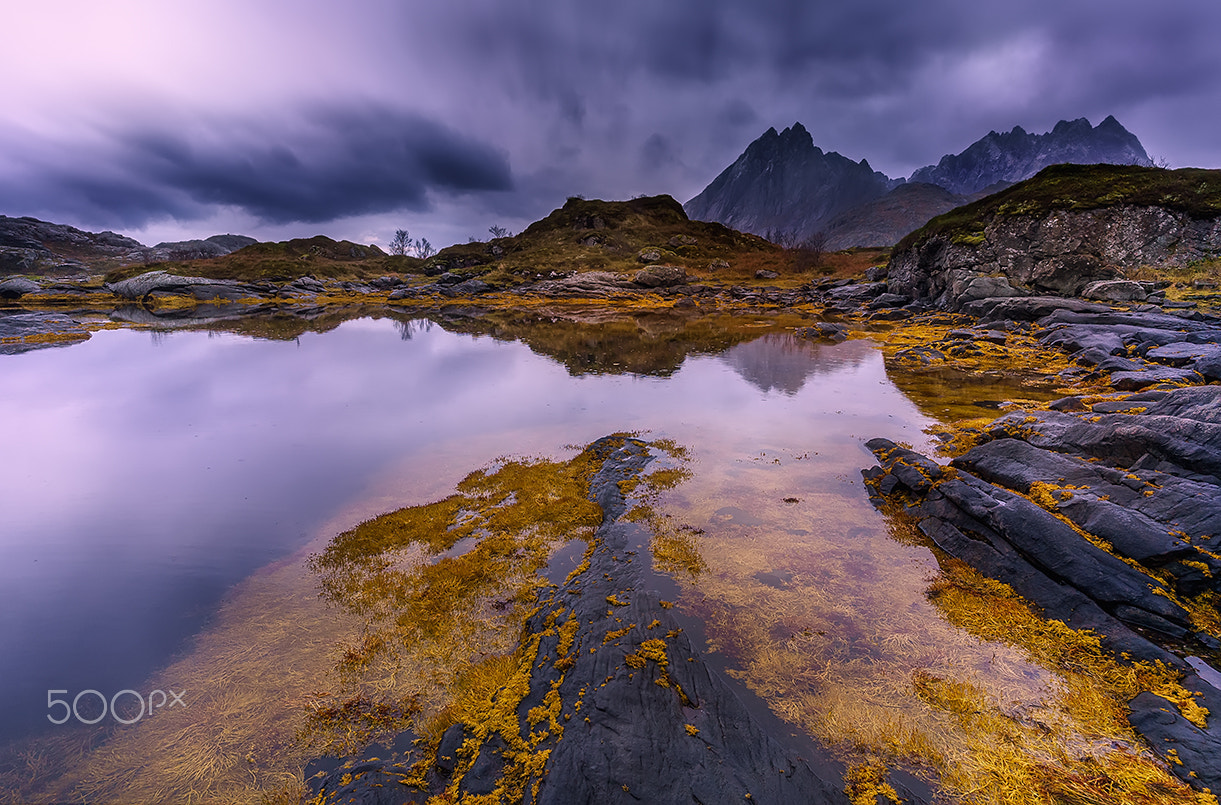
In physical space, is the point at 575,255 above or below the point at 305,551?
above

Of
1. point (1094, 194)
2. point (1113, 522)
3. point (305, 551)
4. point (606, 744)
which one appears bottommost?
point (305, 551)

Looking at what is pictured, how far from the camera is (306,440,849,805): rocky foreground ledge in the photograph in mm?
5266

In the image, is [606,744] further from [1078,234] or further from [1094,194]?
[1094,194]

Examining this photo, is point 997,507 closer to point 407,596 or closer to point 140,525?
point 407,596

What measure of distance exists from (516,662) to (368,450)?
13.0m

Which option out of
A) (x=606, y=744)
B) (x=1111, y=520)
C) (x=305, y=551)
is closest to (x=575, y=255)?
(x=305, y=551)

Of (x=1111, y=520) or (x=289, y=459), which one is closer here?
(x=1111, y=520)

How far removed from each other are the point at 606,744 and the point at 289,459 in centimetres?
1642

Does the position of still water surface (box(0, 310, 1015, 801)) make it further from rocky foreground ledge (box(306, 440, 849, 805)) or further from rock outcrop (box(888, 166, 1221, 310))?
rock outcrop (box(888, 166, 1221, 310))

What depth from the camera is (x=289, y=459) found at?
16719 mm

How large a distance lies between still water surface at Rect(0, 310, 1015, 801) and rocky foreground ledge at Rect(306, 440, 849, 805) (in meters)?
→ 3.56

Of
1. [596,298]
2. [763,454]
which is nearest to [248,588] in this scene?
[763,454]

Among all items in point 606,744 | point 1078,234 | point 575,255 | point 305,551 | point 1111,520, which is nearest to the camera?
point 606,744

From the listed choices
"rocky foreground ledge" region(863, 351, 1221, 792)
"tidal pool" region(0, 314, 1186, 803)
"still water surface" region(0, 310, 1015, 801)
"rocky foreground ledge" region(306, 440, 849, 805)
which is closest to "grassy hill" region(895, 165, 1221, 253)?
"still water surface" region(0, 310, 1015, 801)
